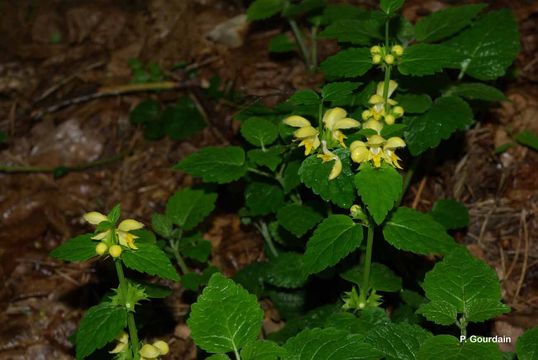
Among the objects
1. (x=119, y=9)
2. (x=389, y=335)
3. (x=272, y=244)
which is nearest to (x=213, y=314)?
(x=389, y=335)

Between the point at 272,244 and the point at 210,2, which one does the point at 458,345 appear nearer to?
the point at 272,244

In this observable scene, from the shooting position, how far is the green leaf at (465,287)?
79.0 inches

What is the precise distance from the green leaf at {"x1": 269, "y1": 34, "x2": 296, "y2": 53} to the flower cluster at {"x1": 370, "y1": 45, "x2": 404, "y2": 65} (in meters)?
1.88

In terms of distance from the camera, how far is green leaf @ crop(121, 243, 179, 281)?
6.49ft

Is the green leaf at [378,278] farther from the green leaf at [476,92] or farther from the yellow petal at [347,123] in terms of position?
the green leaf at [476,92]

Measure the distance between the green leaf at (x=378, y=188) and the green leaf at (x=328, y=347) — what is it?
363 mm

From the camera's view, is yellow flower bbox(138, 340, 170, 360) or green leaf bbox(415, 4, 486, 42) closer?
yellow flower bbox(138, 340, 170, 360)

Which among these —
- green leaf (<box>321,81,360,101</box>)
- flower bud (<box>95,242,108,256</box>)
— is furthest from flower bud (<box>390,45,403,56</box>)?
flower bud (<box>95,242,108,256</box>)

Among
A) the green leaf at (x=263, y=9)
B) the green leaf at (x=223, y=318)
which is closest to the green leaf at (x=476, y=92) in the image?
the green leaf at (x=263, y=9)

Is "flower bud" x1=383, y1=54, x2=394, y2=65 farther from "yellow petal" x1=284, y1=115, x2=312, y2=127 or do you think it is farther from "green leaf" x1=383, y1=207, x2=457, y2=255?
"green leaf" x1=383, y1=207, x2=457, y2=255

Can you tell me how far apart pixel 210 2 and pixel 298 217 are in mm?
2968

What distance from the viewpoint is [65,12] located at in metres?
5.28

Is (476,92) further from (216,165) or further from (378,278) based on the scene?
(216,165)

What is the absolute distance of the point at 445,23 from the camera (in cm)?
294
